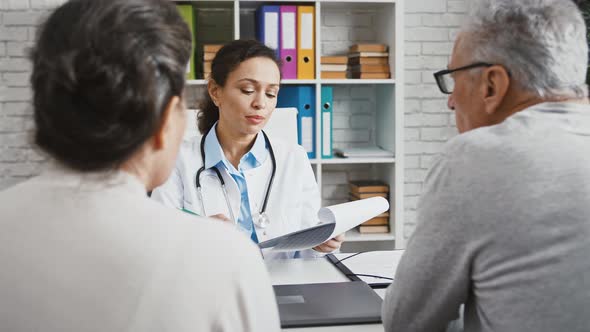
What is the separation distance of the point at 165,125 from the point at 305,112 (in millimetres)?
2244

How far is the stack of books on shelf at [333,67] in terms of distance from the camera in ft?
9.88

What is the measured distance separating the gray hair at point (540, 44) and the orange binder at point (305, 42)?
192 centimetres

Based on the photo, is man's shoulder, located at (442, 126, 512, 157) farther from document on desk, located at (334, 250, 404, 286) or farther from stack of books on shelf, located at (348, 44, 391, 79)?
stack of books on shelf, located at (348, 44, 391, 79)

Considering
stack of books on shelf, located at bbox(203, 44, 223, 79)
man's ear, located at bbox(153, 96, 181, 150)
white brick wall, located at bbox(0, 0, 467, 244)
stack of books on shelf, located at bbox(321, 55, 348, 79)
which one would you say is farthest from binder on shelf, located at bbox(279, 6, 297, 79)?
man's ear, located at bbox(153, 96, 181, 150)

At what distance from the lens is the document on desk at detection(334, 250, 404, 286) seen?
155 cm

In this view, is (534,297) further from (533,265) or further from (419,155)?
(419,155)

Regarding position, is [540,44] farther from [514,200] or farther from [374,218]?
[374,218]

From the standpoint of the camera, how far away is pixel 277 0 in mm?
2918

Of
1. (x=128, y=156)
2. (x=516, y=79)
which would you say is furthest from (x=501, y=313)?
(x=128, y=156)

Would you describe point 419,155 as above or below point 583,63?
below

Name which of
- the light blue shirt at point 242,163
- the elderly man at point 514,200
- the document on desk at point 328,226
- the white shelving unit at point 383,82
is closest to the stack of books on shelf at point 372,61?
the white shelving unit at point 383,82

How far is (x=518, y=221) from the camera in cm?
87

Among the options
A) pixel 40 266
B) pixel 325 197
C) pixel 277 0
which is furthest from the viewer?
pixel 325 197

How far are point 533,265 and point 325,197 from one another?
2480mm
